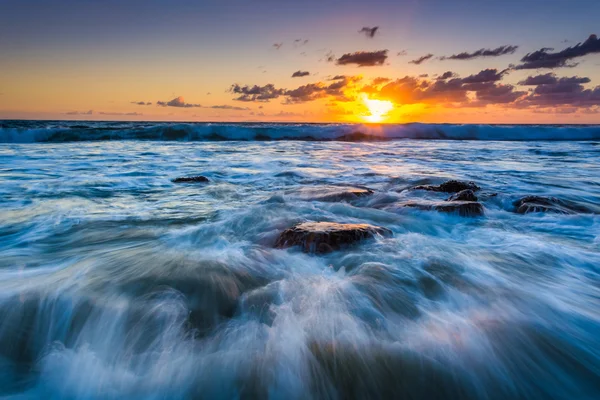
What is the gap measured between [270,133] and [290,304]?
28665mm

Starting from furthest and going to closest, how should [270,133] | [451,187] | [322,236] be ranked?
[270,133] < [451,187] < [322,236]

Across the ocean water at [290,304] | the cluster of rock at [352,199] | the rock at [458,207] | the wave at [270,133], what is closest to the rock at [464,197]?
the cluster of rock at [352,199]

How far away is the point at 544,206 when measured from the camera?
613 centimetres

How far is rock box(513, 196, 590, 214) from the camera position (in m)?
6.04

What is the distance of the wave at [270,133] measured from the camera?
24406 mm

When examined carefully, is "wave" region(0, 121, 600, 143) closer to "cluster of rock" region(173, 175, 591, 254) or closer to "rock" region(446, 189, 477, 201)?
"cluster of rock" region(173, 175, 591, 254)

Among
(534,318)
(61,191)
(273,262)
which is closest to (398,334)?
(534,318)

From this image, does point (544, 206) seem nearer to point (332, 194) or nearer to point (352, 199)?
point (352, 199)

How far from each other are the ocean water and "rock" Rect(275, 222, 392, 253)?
Result: 124mm

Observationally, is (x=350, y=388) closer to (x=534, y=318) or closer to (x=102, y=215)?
(x=534, y=318)

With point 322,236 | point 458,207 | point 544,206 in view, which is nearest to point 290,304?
point 322,236

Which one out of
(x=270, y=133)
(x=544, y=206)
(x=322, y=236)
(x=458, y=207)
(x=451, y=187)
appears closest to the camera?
(x=322, y=236)

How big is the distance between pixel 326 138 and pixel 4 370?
2939 centimetres

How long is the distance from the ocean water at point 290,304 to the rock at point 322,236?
0.12m
